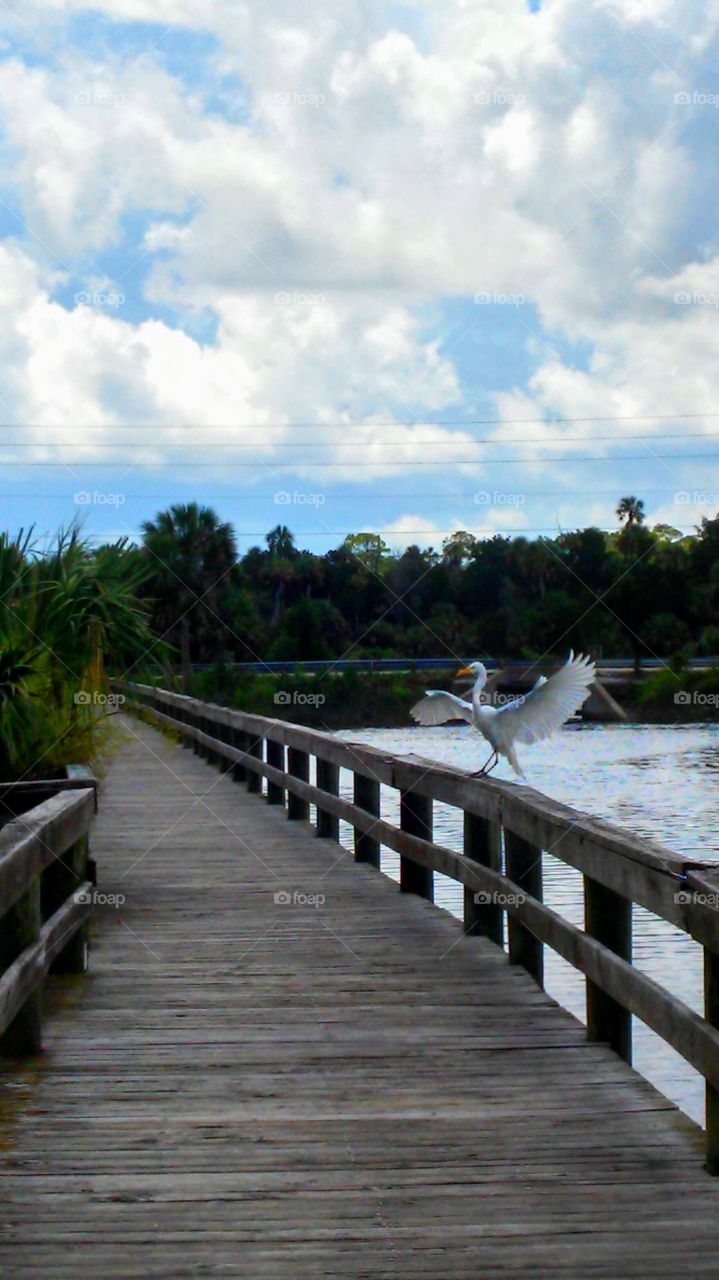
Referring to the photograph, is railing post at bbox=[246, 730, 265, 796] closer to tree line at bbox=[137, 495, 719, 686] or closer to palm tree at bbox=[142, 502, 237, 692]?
palm tree at bbox=[142, 502, 237, 692]

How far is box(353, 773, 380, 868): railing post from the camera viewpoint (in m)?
9.30

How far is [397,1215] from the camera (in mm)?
3502

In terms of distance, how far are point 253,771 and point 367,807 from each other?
18.6ft

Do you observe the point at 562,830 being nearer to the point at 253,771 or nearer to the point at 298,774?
the point at 298,774

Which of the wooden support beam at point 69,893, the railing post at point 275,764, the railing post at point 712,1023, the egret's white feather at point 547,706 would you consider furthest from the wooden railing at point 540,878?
the railing post at point 275,764

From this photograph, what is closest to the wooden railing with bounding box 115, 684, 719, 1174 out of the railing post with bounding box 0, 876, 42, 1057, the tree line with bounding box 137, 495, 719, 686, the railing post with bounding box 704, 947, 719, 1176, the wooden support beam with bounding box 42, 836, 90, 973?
the railing post with bounding box 704, 947, 719, 1176

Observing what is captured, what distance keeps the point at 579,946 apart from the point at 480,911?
199cm

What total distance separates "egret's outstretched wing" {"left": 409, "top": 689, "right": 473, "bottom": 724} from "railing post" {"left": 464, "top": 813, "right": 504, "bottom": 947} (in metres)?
1.32

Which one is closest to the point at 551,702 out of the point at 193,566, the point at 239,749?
the point at 239,749

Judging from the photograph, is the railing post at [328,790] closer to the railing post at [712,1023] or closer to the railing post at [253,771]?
the railing post at [253,771]

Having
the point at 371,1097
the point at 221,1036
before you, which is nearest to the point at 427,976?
the point at 221,1036

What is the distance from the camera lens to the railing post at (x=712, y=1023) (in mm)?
3697

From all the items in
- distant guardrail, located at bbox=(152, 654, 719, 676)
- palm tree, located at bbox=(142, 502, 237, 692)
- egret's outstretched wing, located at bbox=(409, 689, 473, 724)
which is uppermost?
palm tree, located at bbox=(142, 502, 237, 692)

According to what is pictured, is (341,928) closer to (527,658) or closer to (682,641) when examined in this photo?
(527,658)
